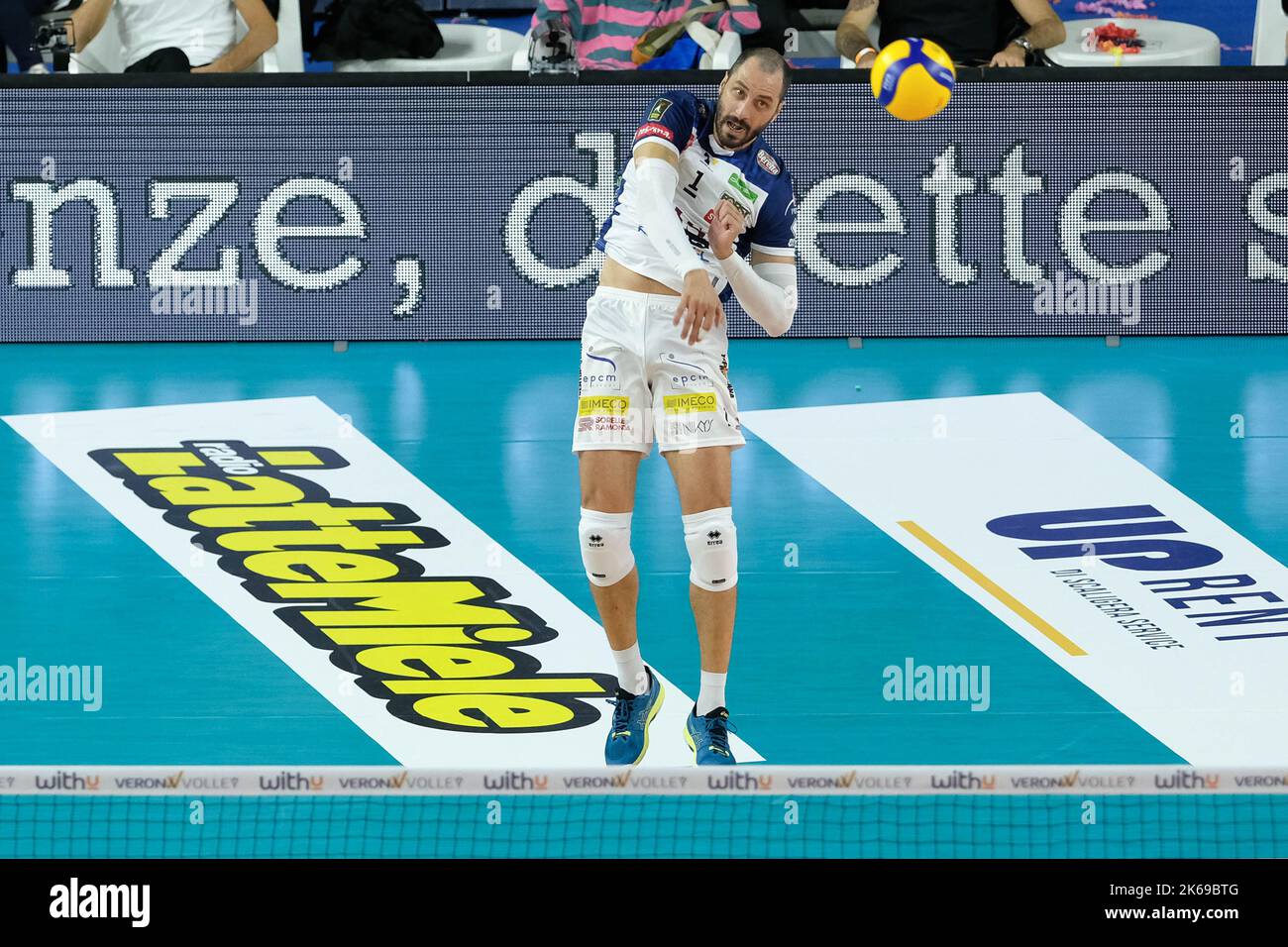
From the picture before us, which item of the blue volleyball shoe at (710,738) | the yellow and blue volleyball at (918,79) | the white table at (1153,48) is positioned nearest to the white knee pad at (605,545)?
the blue volleyball shoe at (710,738)

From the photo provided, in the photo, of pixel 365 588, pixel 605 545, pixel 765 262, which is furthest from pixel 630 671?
pixel 365 588

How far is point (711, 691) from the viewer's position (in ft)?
18.6

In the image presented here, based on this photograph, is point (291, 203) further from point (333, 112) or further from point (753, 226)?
point (753, 226)

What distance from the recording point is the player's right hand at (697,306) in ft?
17.9

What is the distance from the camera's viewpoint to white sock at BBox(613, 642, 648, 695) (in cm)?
581

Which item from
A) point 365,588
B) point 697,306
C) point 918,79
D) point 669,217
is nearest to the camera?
point 697,306

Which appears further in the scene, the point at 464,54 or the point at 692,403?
the point at 464,54

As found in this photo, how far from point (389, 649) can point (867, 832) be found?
92.4 inches

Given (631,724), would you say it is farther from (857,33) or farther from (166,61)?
(166,61)

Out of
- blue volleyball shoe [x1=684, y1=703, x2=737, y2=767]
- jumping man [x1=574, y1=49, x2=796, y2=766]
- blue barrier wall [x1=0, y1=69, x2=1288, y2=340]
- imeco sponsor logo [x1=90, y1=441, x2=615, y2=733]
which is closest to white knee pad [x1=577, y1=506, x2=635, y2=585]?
jumping man [x1=574, y1=49, x2=796, y2=766]

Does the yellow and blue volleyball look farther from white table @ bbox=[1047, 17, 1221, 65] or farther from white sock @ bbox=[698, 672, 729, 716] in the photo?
white table @ bbox=[1047, 17, 1221, 65]

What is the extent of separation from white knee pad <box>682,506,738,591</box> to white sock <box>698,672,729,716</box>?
0.27 meters

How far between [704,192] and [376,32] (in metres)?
6.82

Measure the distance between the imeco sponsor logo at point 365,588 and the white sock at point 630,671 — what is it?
0.31 meters
